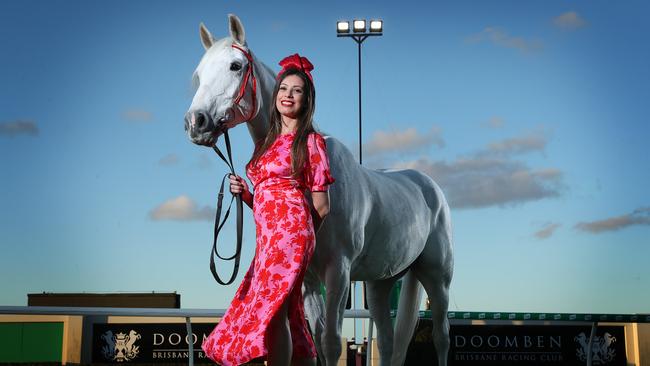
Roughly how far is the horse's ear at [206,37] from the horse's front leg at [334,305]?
4.04 ft

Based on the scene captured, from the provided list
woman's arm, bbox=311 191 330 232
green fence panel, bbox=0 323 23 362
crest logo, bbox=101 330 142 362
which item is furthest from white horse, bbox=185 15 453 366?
green fence panel, bbox=0 323 23 362

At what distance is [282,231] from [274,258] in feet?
0.35

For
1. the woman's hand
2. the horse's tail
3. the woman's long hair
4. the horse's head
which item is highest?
the horse's head

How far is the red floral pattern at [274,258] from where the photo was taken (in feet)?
8.57

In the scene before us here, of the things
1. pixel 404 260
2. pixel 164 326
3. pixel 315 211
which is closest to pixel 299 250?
pixel 315 211

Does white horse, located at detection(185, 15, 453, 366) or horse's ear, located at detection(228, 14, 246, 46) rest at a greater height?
horse's ear, located at detection(228, 14, 246, 46)

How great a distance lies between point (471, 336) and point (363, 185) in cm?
531

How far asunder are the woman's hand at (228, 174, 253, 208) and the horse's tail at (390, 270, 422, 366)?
193 cm

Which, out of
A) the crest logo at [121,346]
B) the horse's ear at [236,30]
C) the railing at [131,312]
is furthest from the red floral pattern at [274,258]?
the crest logo at [121,346]

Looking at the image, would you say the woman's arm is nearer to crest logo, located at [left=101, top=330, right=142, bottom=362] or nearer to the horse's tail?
the horse's tail

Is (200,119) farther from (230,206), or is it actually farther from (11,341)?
(11,341)

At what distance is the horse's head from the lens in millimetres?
3119

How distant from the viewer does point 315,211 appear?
113 inches

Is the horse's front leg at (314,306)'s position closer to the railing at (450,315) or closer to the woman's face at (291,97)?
the woman's face at (291,97)
